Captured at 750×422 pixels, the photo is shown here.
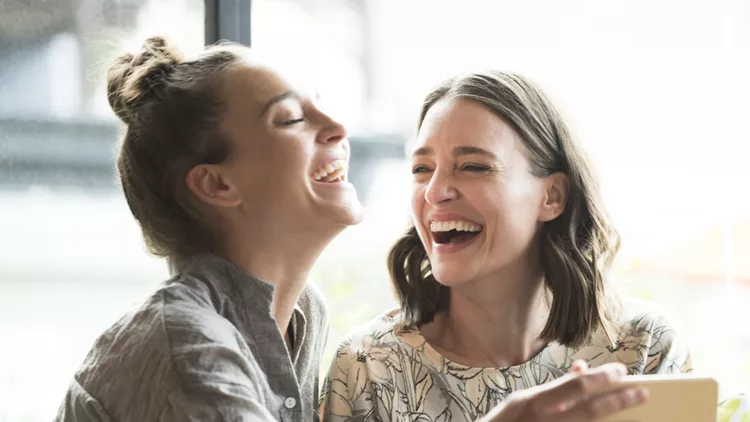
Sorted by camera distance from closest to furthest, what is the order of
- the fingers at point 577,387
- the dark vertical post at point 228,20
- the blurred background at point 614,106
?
1. the fingers at point 577,387
2. the dark vertical post at point 228,20
3. the blurred background at point 614,106

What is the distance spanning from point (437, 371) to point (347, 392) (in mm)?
172

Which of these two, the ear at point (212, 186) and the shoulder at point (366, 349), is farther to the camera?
the shoulder at point (366, 349)

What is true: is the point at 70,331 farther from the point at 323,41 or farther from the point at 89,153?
the point at 323,41

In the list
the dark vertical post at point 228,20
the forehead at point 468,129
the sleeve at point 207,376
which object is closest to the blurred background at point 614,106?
the dark vertical post at point 228,20

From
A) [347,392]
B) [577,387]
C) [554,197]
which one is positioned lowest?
[347,392]

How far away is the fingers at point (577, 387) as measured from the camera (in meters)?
1.19

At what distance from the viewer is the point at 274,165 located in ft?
5.01

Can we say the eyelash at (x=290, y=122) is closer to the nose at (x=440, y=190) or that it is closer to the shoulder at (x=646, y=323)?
the nose at (x=440, y=190)

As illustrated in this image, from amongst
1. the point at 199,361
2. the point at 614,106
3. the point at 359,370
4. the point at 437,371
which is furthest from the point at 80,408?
the point at 614,106

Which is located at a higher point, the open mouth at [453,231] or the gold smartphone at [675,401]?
the open mouth at [453,231]

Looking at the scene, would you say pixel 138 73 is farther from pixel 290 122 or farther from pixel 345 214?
pixel 345 214

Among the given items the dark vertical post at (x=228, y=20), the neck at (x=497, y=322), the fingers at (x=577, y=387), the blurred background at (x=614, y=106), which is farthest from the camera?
the blurred background at (x=614, y=106)

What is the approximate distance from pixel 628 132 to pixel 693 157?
173 millimetres

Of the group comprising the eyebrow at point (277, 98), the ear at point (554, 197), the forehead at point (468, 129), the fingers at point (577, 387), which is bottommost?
the fingers at point (577, 387)
